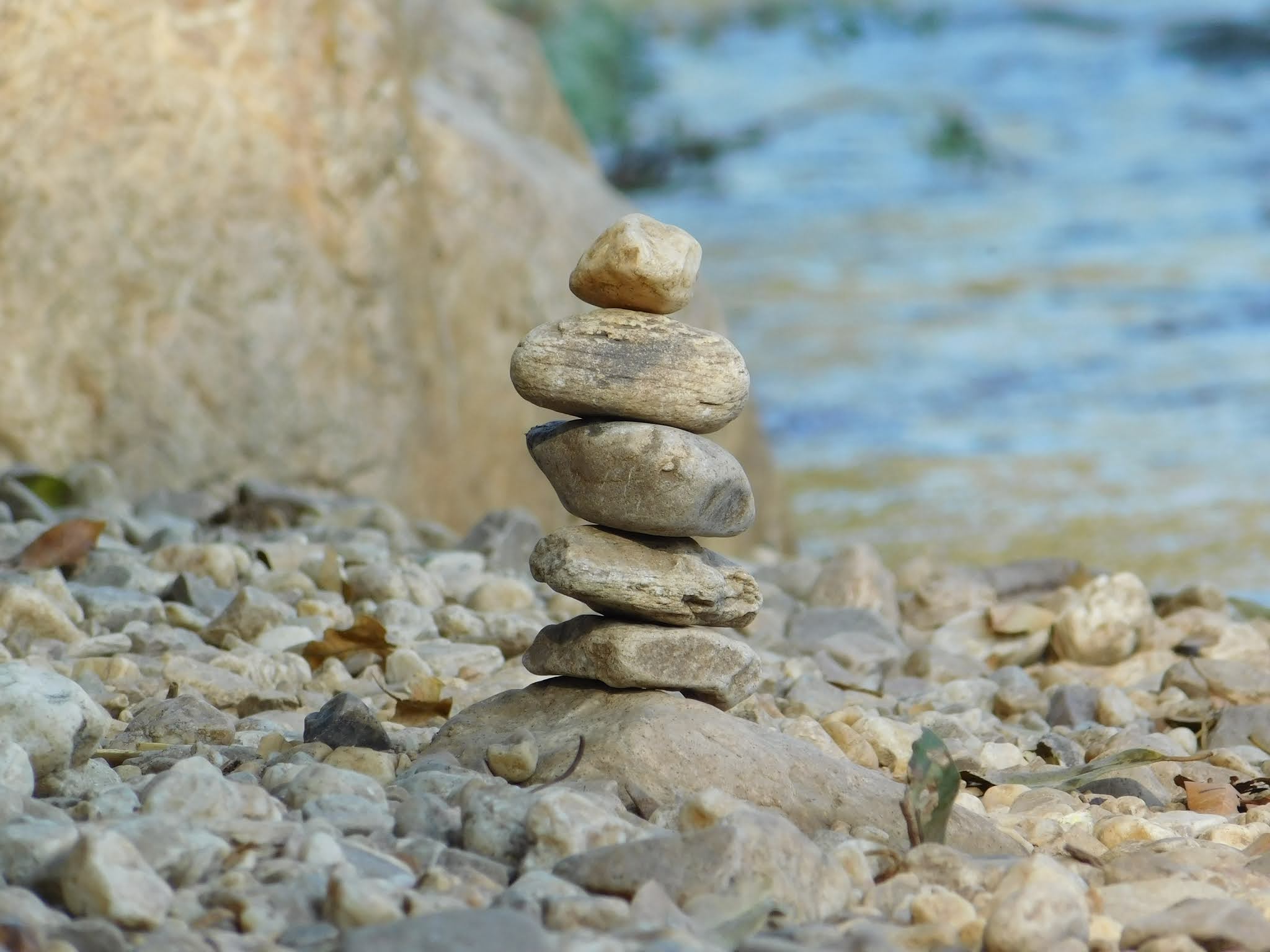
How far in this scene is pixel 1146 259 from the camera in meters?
12.0

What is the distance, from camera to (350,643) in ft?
11.6

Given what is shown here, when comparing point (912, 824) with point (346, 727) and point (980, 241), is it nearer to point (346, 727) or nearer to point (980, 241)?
point (346, 727)

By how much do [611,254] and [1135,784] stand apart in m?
1.34

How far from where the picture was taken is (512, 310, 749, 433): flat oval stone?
276 centimetres

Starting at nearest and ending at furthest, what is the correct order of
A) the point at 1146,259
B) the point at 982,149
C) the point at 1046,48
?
the point at 1146,259
the point at 982,149
the point at 1046,48

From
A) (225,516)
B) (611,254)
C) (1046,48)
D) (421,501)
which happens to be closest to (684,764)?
(611,254)

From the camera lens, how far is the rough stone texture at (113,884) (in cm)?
198

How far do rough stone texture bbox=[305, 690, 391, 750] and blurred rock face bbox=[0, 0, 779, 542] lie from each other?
97.6 inches

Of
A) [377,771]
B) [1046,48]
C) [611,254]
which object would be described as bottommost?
[377,771]

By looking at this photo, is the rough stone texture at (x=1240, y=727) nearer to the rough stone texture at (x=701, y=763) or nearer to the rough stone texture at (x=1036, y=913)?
the rough stone texture at (x=701, y=763)

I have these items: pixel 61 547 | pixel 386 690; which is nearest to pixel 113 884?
pixel 386 690

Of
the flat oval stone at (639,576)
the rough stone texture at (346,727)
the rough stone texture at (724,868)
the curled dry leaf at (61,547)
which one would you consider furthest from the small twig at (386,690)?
the rough stone texture at (724,868)

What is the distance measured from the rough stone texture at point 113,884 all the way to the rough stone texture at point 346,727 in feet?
2.59

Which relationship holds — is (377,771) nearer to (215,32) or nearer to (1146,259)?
(215,32)
